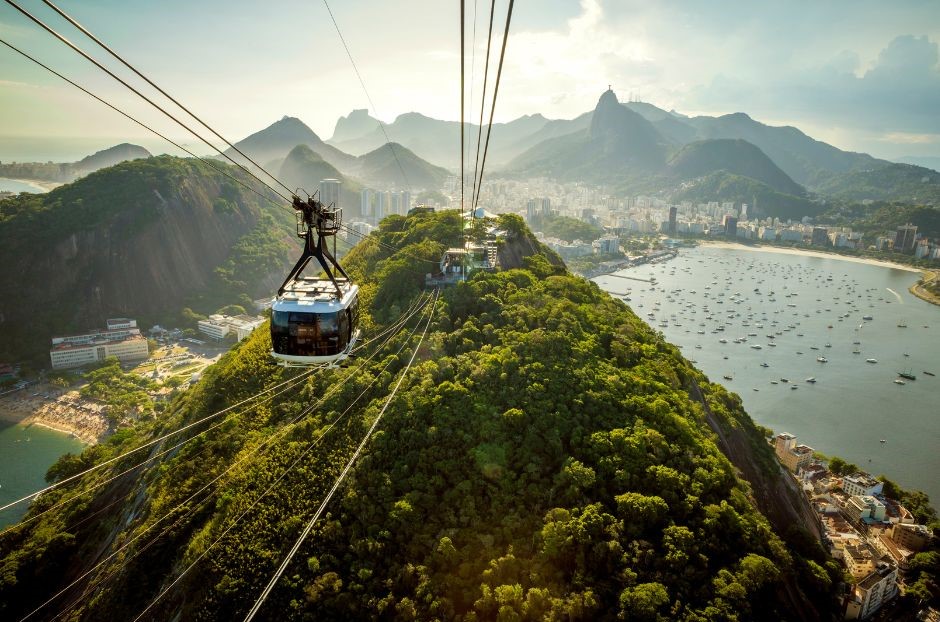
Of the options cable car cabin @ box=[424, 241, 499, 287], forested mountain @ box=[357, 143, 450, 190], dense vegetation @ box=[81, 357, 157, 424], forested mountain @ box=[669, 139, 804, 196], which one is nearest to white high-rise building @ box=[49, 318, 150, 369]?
dense vegetation @ box=[81, 357, 157, 424]

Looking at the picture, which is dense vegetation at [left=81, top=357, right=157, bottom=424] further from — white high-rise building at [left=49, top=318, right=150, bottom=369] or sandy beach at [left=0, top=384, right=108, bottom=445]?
white high-rise building at [left=49, top=318, right=150, bottom=369]

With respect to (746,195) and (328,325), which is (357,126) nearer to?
(746,195)

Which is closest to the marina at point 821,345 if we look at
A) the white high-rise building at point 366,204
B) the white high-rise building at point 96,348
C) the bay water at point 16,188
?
the white high-rise building at point 366,204

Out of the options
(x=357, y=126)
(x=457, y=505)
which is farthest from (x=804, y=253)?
(x=357, y=126)

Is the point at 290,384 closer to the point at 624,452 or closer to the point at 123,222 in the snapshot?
the point at 624,452

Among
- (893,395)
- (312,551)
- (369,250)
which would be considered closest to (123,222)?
(369,250)

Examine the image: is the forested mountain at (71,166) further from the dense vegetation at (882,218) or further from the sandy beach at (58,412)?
the dense vegetation at (882,218)

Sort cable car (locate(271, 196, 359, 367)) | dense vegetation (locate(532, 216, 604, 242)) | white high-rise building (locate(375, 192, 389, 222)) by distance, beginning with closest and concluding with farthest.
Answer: cable car (locate(271, 196, 359, 367)), white high-rise building (locate(375, 192, 389, 222)), dense vegetation (locate(532, 216, 604, 242))
